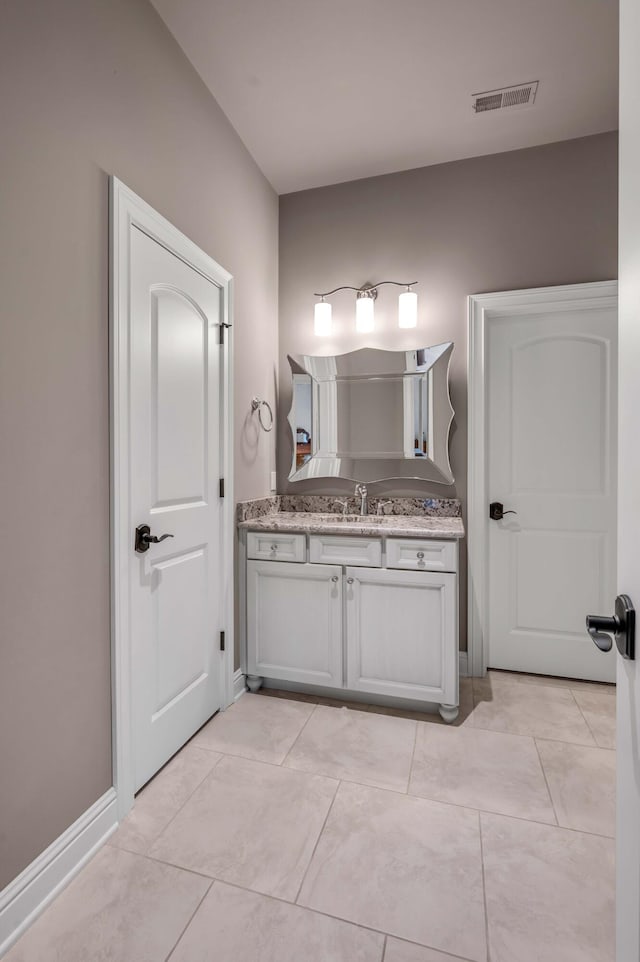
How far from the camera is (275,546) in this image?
7.92 feet

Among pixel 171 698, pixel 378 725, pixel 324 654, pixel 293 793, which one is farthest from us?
pixel 324 654

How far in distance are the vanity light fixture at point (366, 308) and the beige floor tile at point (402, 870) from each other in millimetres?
2270

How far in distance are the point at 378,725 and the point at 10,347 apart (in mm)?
2033

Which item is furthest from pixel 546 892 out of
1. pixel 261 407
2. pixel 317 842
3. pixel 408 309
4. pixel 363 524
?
pixel 408 309

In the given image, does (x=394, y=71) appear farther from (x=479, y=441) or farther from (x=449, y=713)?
(x=449, y=713)

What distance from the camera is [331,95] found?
86.7 inches

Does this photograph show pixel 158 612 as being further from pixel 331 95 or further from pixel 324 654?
pixel 331 95

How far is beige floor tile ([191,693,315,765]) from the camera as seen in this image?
1.98 metres

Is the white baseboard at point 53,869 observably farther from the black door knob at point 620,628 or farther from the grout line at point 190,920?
the black door knob at point 620,628

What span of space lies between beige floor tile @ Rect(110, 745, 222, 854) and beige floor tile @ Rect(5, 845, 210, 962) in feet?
0.22

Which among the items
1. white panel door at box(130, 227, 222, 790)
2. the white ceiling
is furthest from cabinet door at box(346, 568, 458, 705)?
the white ceiling

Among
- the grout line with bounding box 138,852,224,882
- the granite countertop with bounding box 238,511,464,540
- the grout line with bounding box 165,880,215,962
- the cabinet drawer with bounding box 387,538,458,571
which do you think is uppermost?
the granite countertop with bounding box 238,511,464,540

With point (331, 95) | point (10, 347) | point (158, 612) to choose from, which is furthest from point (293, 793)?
point (331, 95)

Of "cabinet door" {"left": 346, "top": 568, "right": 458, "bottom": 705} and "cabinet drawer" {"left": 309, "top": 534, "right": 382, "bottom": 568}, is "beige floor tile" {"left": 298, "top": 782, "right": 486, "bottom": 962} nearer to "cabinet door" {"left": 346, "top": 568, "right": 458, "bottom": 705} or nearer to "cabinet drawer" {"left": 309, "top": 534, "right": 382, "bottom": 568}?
"cabinet door" {"left": 346, "top": 568, "right": 458, "bottom": 705}
